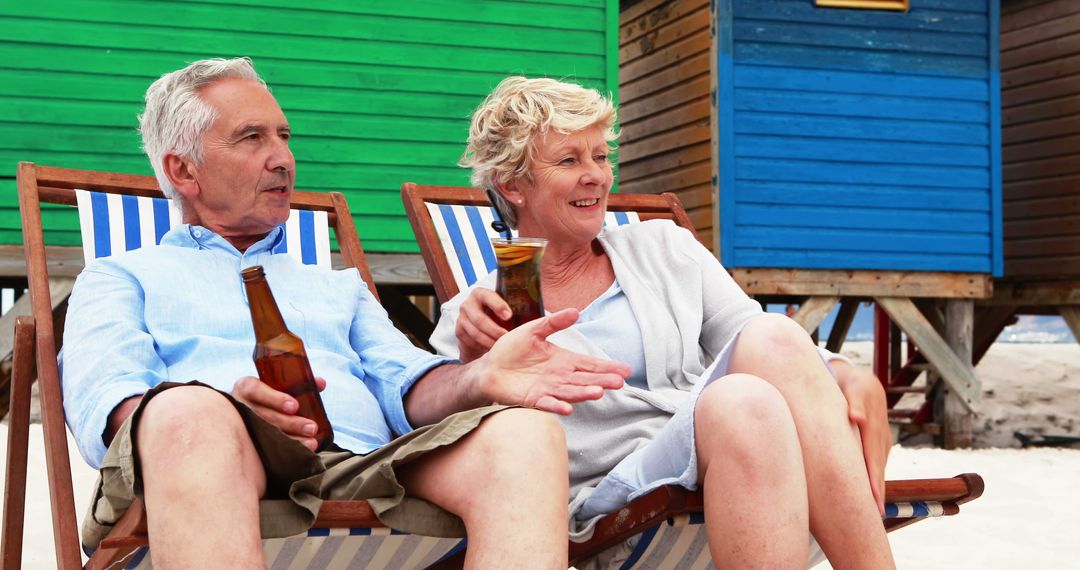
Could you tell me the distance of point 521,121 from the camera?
259 centimetres

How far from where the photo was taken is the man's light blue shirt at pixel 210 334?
6.64 ft

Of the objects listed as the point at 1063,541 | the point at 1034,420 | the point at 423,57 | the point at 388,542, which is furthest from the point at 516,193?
the point at 1034,420

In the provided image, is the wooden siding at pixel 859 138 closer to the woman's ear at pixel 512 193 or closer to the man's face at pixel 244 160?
the woman's ear at pixel 512 193

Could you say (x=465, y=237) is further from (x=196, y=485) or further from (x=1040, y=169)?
(x=1040, y=169)

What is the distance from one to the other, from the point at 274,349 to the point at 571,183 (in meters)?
0.87

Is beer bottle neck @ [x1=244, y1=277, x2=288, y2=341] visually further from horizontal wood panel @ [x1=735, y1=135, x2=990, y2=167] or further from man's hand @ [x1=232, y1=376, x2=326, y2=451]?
horizontal wood panel @ [x1=735, y1=135, x2=990, y2=167]

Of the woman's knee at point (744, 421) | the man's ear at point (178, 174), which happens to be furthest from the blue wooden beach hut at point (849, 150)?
the woman's knee at point (744, 421)

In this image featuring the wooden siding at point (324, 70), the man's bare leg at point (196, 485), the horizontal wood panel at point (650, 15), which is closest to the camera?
the man's bare leg at point (196, 485)

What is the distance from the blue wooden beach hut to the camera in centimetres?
788

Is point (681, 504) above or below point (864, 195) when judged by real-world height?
below

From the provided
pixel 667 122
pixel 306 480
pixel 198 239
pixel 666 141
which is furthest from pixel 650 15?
pixel 306 480

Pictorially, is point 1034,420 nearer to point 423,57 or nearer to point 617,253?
point 423,57

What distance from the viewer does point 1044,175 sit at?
958 centimetres

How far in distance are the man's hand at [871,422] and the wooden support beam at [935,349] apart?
6.27 m
